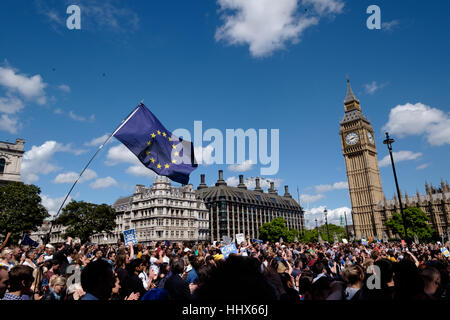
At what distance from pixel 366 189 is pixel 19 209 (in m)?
108

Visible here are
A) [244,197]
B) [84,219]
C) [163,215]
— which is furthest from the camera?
[244,197]

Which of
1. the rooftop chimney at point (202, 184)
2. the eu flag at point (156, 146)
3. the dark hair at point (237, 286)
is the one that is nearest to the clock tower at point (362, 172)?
the rooftop chimney at point (202, 184)

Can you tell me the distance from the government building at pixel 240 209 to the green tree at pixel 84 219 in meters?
40.7

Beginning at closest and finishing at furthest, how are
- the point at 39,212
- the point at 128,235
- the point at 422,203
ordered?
1. the point at 128,235
2. the point at 39,212
3. the point at 422,203

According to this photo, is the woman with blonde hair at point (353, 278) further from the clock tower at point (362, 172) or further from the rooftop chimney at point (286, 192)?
the rooftop chimney at point (286, 192)

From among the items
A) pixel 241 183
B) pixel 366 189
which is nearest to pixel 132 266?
pixel 241 183

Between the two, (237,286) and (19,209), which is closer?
(237,286)

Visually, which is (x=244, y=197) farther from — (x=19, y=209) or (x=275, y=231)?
(x=19, y=209)

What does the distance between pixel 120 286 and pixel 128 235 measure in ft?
25.0

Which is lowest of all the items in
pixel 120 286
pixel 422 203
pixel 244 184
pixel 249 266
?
pixel 120 286

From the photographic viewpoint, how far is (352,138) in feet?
367
